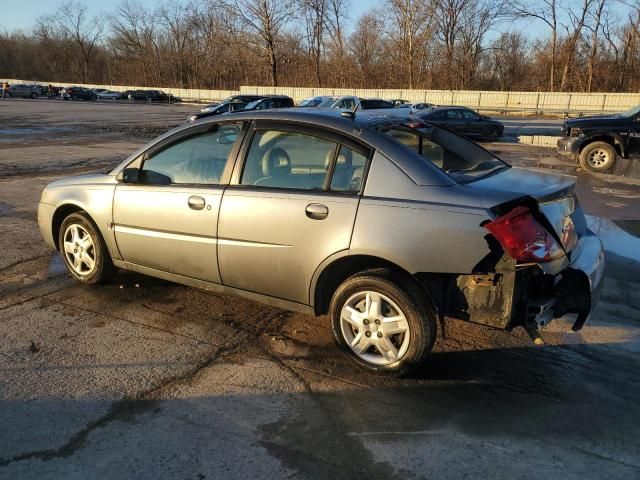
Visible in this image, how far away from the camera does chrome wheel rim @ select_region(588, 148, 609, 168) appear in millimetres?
13166

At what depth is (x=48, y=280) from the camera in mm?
5129

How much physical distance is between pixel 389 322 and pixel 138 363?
67.3 inches

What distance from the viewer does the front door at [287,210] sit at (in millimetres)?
3467

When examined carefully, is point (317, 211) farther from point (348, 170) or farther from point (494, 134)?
point (494, 134)

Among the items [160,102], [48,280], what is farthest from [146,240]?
[160,102]

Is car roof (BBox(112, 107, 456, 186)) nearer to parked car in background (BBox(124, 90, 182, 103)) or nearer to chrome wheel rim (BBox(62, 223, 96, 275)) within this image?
chrome wheel rim (BBox(62, 223, 96, 275))

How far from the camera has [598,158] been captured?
43.7ft

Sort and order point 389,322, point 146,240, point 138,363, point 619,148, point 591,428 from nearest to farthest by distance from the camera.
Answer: point 591,428 < point 389,322 < point 138,363 < point 146,240 < point 619,148

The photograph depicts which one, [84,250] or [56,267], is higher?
[84,250]

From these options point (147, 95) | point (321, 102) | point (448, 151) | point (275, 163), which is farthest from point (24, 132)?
point (147, 95)

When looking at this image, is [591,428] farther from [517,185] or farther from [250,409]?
[250,409]

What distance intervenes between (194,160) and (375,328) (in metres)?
2.00

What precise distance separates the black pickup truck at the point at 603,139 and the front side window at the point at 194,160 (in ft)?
38.9

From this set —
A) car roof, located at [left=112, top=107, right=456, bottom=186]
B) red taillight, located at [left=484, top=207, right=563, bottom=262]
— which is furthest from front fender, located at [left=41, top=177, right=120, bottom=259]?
red taillight, located at [left=484, top=207, right=563, bottom=262]
